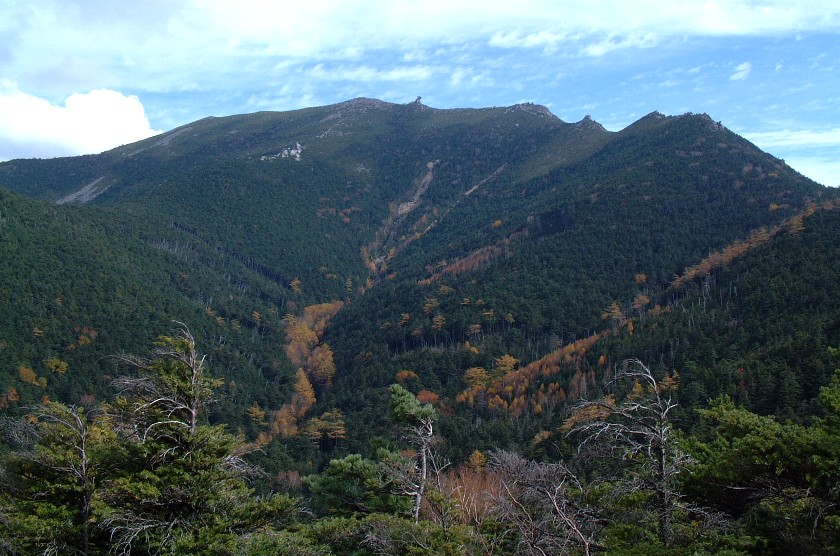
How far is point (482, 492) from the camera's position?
46.4ft

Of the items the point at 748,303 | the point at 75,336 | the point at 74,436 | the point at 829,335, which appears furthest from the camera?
the point at 75,336

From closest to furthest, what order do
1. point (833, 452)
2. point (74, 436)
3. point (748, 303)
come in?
point (833, 452), point (74, 436), point (748, 303)

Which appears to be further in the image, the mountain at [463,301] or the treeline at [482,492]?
the mountain at [463,301]

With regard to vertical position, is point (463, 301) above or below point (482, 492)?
below

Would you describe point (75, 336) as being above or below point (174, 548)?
below

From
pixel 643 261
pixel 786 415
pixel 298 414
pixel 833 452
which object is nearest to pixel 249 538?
pixel 833 452

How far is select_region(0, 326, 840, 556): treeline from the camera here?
1058 centimetres

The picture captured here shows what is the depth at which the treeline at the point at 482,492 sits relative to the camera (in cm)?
1058

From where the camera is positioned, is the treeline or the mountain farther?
the mountain

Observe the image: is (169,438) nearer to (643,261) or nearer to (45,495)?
(45,495)

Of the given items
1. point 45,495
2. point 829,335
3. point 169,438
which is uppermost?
point 169,438

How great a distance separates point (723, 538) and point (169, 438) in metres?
12.7

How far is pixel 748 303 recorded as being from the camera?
79.1m

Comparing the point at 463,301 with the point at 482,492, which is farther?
the point at 463,301
